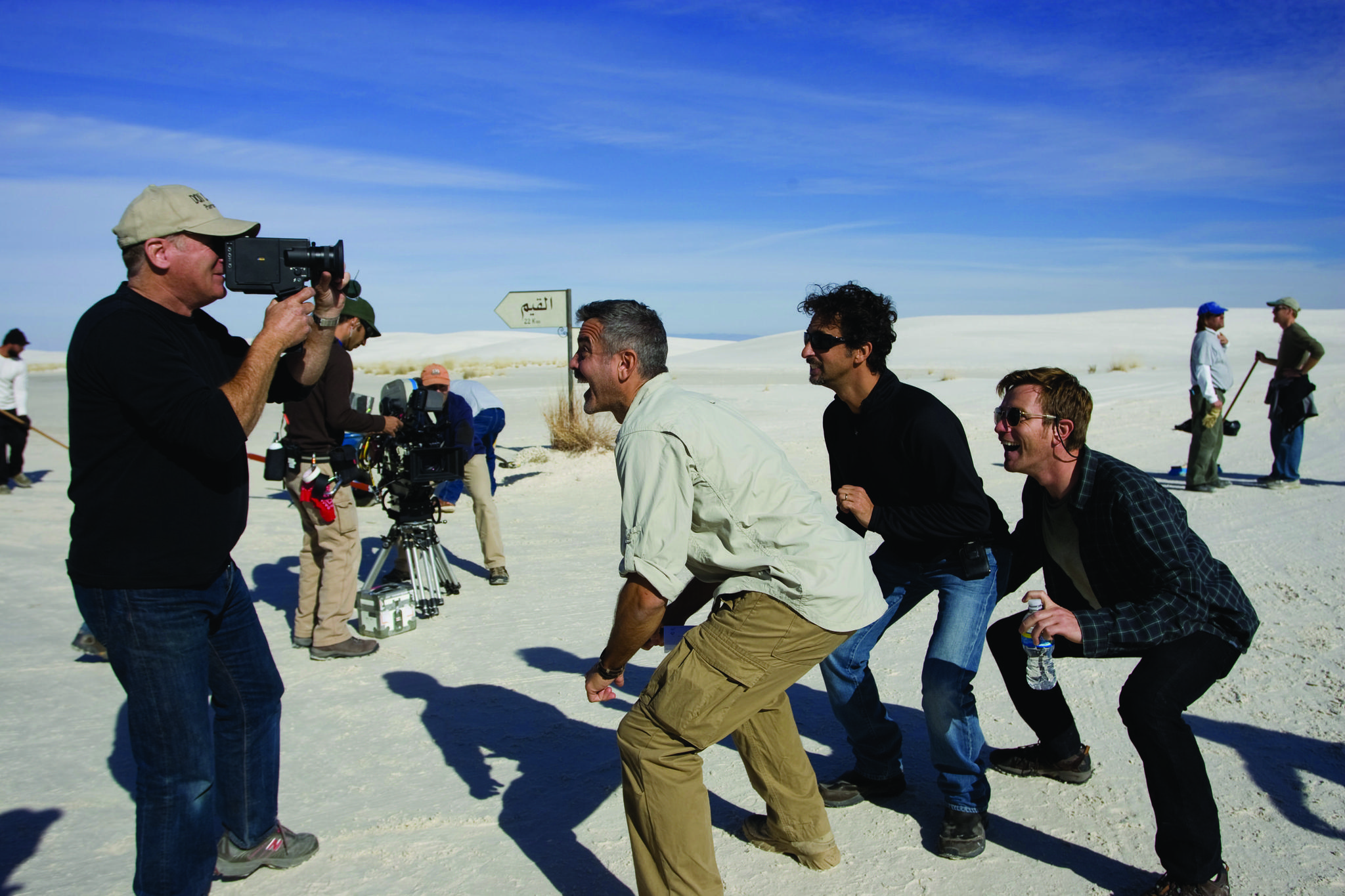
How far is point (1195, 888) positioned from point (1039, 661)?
86cm

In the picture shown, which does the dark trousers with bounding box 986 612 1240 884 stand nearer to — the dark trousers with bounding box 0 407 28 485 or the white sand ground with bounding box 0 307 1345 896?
the white sand ground with bounding box 0 307 1345 896

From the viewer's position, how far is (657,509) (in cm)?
256

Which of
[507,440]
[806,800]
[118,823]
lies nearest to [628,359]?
[806,800]

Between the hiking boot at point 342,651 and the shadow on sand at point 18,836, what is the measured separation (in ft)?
6.26

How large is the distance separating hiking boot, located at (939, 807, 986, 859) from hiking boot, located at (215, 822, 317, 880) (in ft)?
7.77

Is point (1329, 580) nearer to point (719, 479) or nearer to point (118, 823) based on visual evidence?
point (719, 479)

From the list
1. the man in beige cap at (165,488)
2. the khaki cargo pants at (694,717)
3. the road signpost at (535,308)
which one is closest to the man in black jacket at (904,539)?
the khaki cargo pants at (694,717)

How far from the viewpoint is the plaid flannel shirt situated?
9.77 ft

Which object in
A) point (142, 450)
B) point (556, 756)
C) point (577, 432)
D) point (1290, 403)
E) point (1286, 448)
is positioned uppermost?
point (142, 450)

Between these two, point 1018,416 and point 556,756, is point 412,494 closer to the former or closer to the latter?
point 556,756

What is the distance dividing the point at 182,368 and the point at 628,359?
128 centimetres

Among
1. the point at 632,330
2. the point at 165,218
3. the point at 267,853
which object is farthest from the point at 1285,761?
the point at 165,218

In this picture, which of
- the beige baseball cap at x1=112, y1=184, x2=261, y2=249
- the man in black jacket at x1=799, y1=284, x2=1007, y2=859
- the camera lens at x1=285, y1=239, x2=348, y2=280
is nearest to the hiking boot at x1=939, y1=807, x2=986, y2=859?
the man in black jacket at x1=799, y1=284, x2=1007, y2=859

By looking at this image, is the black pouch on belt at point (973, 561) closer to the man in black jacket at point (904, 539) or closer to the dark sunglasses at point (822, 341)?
the man in black jacket at point (904, 539)
